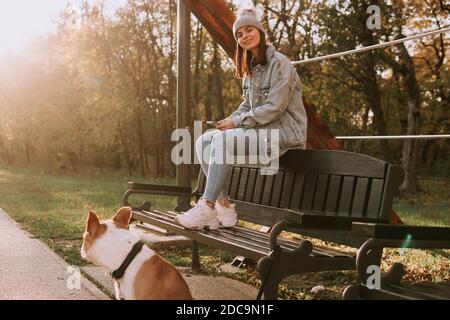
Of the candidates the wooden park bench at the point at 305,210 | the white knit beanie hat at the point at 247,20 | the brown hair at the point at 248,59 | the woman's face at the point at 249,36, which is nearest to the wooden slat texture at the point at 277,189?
the wooden park bench at the point at 305,210

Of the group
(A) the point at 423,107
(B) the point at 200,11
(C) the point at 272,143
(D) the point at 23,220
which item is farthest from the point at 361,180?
(A) the point at 423,107

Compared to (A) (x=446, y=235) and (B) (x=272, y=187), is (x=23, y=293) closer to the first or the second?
(B) (x=272, y=187)

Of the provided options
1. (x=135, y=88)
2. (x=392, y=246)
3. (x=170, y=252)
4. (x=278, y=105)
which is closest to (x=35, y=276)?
(x=170, y=252)

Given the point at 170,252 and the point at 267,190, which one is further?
the point at 170,252

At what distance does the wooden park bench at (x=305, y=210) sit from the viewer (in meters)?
2.89

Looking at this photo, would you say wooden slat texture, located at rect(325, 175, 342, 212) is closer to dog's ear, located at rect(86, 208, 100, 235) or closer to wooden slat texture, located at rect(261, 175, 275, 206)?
wooden slat texture, located at rect(261, 175, 275, 206)

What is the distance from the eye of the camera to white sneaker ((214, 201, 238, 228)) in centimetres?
416

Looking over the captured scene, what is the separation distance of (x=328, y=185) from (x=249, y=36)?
1342 millimetres

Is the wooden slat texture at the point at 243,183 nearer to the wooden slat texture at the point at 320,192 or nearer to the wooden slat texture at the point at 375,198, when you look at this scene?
the wooden slat texture at the point at 320,192

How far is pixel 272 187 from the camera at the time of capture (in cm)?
448

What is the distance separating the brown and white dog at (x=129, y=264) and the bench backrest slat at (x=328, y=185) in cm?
109

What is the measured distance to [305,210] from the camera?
3947 millimetres

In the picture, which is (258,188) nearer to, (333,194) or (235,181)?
(235,181)

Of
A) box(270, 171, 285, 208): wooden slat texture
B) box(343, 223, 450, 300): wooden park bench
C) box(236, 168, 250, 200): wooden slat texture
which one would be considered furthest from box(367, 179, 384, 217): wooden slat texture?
box(236, 168, 250, 200): wooden slat texture
